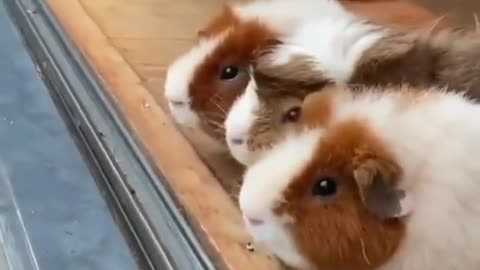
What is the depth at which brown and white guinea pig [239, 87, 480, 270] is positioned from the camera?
83cm

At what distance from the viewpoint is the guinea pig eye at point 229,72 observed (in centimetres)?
112

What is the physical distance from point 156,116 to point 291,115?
0.38 m

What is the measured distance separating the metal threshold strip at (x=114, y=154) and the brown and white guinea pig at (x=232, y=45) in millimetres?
100

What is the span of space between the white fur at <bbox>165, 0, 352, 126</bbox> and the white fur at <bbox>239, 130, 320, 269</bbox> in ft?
0.83

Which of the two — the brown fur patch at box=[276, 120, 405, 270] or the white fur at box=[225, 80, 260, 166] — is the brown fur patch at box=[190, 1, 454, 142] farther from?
the brown fur patch at box=[276, 120, 405, 270]

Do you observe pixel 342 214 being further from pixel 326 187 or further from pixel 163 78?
pixel 163 78

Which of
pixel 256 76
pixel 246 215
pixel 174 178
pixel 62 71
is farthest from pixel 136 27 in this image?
pixel 246 215

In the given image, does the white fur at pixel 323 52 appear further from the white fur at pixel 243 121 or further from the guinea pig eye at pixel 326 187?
the guinea pig eye at pixel 326 187

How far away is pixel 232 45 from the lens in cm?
111

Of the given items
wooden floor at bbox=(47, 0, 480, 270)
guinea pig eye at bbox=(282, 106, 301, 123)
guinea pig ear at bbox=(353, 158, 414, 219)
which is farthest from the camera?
wooden floor at bbox=(47, 0, 480, 270)

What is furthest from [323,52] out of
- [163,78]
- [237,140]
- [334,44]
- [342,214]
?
[163,78]

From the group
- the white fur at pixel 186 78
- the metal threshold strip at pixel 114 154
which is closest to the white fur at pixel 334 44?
the white fur at pixel 186 78

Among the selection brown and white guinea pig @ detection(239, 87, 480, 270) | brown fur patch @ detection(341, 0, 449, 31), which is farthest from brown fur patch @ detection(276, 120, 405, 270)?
brown fur patch @ detection(341, 0, 449, 31)

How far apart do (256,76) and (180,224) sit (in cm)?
19
